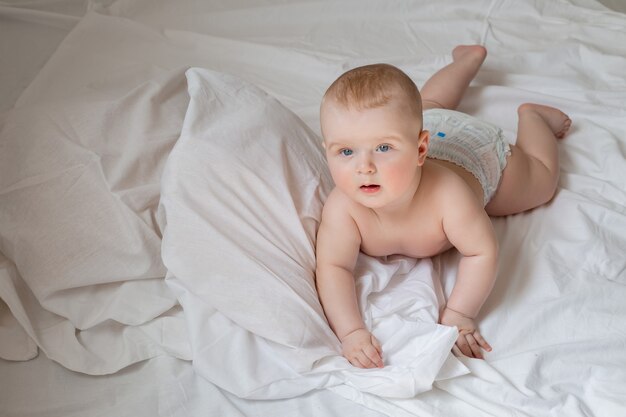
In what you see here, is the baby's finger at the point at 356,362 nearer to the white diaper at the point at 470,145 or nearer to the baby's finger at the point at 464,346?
the baby's finger at the point at 464,346

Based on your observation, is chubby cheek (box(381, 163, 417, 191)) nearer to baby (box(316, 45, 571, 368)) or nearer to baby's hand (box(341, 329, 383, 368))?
baby (box(316, 45, 571, 368))

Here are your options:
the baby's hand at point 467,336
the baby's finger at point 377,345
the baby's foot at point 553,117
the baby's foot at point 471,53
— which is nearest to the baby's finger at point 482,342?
the baby's hand at point 467,336

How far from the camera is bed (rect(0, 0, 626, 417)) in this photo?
110 cm

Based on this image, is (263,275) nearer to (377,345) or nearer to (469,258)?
(377,345)

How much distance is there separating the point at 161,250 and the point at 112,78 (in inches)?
23.2

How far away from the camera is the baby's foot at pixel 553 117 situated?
4.96ft

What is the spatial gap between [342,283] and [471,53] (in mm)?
725

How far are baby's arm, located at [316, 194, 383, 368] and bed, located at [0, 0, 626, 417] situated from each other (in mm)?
21

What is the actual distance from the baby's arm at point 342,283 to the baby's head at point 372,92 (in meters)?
0.21

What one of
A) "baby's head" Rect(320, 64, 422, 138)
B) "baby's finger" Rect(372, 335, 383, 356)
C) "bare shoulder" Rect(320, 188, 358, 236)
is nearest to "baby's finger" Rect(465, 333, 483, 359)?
"baby's finger" Rect(372, 335, 383, 356)

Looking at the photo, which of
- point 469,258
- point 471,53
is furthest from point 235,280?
point 471,53

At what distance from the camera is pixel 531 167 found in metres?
1.41

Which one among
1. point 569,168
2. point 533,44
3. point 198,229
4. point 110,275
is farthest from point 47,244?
point 533,44

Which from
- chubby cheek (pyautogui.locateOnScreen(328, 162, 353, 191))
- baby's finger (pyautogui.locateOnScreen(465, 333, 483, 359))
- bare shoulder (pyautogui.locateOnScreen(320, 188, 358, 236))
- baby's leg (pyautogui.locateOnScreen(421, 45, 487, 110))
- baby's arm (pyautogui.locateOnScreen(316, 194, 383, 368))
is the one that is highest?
chubby cheek (pyautogui.locateOnScreen(328, 162, 353, 191))
